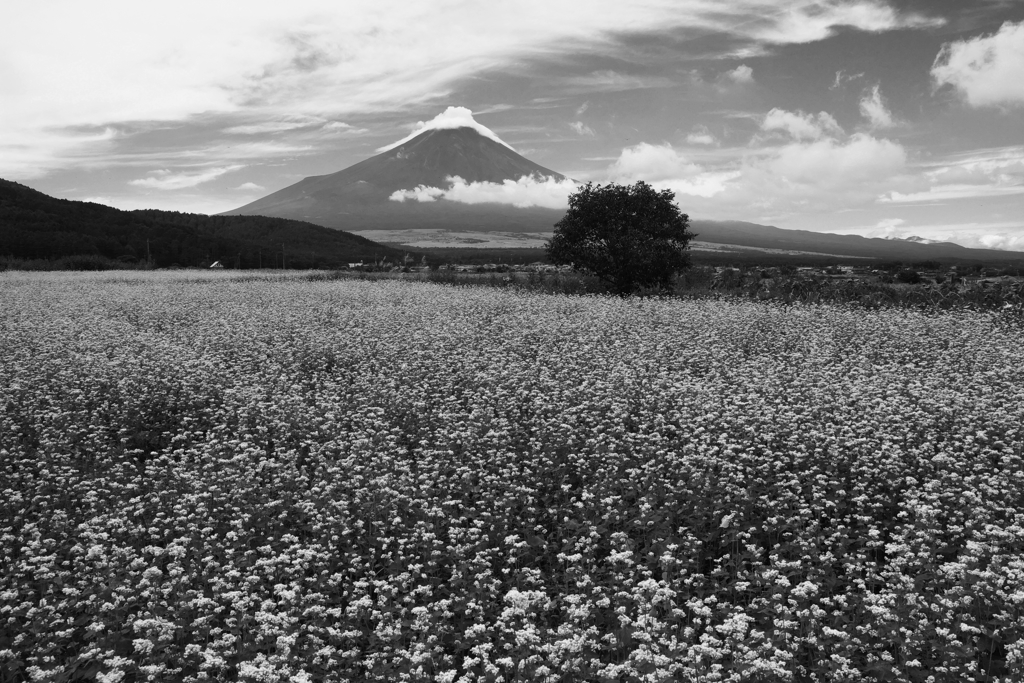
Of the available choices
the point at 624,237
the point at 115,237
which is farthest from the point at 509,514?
the point at 115,237

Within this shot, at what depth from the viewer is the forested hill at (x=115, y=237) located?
89.7m

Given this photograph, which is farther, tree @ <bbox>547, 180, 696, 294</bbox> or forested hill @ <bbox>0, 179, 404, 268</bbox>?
forested hill @ <bbox>0, 179, 404, 268</bbox>

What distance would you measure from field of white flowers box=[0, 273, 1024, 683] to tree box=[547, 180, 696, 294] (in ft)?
60.2

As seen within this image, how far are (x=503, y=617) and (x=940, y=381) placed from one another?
9.76 meters

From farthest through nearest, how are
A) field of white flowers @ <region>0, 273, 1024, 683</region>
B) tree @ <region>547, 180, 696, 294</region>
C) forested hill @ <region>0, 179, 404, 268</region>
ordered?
1. forested hill @ <region>0, 179, 404, 268</region>
2. tree @ <region>547, 180, 696, 294</region>
3. field of white flowers @ <region>0, 273, 1024, 683</region>

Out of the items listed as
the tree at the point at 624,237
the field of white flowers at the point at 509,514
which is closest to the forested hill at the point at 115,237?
the tree at the point at 624,237

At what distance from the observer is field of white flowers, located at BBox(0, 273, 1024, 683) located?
15.7ft

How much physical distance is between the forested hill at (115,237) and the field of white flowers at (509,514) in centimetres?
8503

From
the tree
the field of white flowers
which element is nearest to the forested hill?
the tree

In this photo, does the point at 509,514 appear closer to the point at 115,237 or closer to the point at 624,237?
the point at 624,237

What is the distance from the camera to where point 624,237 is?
3347 centimetres

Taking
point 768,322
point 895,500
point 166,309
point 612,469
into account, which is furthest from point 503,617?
point 166,309

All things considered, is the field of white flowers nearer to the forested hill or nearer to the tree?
the tree

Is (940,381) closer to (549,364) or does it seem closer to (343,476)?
(549,364)
